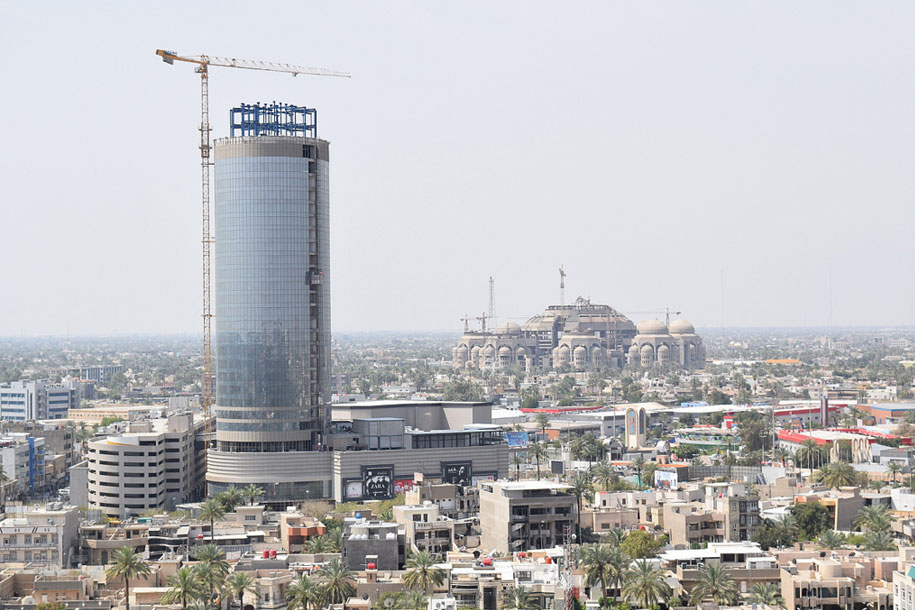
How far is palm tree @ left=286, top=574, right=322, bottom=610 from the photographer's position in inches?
3243

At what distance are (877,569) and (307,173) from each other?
74148 mm

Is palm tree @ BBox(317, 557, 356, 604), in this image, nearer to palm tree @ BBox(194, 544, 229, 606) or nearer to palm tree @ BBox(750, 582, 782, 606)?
palm tree @ BBox(194, 544, 229, 606)

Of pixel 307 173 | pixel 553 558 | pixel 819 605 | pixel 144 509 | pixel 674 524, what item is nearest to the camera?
pixel 819 605

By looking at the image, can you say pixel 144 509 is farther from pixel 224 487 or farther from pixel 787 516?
pixel 787 516

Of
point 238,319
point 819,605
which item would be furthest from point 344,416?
point 819,605

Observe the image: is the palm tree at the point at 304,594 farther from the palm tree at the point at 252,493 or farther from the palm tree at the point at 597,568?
the palm tree at the point at 252,493

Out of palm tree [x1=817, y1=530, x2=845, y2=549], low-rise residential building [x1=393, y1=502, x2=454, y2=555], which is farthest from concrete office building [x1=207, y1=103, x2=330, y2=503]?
palm tree [x1=817, y1=530, x2=845, y2=549]

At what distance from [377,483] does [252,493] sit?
13868 millimetres

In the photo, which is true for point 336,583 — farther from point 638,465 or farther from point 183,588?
point 638,465

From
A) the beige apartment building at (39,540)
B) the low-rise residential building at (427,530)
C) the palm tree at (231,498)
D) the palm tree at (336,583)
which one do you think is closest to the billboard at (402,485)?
the palm tree at (231,498)

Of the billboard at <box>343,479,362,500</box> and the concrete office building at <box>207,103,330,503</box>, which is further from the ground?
the concrete office building at <box>207,103,330,503</box>

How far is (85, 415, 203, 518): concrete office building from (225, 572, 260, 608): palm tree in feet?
177

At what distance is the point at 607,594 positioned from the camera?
87.2 m

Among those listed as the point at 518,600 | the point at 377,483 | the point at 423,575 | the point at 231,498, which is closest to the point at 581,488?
the point at 231,498
